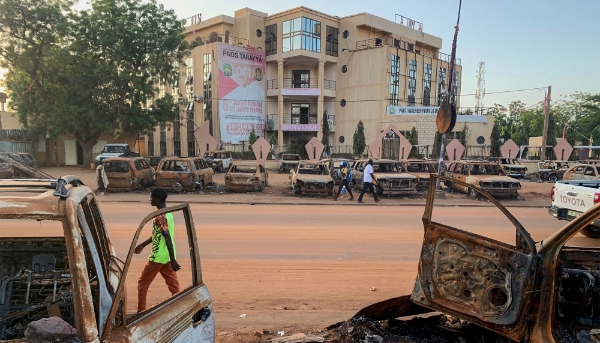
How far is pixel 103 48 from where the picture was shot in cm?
2770

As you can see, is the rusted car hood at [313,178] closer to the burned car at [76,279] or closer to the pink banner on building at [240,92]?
the burned car at [76,279]

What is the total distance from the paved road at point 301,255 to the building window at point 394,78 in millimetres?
29959

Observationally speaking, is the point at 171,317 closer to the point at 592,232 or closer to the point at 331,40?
the point at 592,232

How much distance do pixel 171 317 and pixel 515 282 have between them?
8.13 ft

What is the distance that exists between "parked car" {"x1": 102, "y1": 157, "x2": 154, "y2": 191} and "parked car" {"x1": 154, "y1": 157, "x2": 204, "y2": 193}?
86 cm

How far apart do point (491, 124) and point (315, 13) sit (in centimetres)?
2110

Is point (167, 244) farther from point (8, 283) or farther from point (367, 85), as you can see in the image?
point (367, 85)

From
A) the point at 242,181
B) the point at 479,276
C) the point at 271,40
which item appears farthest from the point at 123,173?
the point at 271,40


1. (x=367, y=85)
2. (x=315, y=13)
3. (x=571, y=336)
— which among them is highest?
(x=315, y=13)

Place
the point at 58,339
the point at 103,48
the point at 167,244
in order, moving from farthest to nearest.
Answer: the point at 103,48
the point at 167,244
the point at 58,339

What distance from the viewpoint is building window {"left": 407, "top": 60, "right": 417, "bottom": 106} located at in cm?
4300

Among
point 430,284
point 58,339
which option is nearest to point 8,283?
point 58,339

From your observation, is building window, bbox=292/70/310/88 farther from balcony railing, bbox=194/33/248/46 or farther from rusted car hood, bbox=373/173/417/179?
rusted car hood, bbox=373/173/417/179

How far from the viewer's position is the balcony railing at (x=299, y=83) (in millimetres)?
41812
